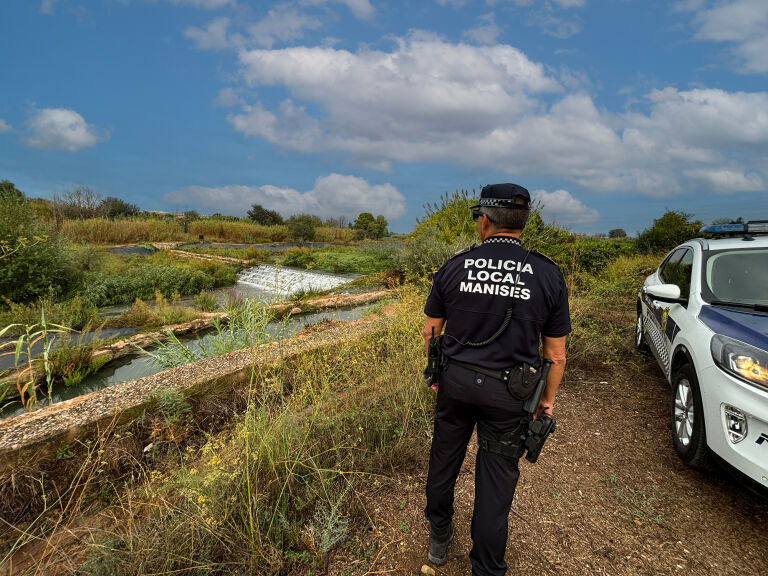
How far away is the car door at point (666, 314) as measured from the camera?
3.18m

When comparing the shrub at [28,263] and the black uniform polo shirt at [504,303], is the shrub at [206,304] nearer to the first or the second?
the shrub at [28,263]

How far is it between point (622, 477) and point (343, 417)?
2.05 meters

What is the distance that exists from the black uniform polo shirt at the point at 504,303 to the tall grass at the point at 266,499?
3.50ft

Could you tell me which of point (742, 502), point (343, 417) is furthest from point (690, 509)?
point (343, 417)

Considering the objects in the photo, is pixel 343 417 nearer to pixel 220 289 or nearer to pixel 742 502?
pixel 742 502

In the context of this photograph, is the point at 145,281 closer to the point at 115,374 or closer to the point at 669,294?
the point at 115,374

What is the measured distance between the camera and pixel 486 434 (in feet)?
5.36

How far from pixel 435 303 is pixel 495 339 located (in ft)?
1.19

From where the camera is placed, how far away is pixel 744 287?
2.83 m

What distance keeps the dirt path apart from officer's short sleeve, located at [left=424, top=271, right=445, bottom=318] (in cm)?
129

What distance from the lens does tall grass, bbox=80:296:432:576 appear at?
1.77 meters

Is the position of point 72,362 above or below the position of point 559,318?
below

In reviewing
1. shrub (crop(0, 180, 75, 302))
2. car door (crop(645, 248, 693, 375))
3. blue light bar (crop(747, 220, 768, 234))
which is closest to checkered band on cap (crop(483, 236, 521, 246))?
car door (crop(645, 248, 693, 375))

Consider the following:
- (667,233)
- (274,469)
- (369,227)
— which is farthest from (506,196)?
(369,227)
